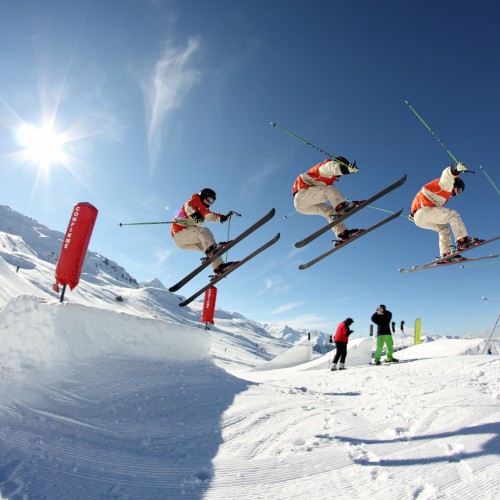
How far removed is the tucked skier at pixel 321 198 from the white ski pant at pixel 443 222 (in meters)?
1.80

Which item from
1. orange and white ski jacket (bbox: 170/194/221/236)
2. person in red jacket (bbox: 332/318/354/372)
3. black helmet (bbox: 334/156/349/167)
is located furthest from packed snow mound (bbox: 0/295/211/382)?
black helmet (bbox: 334/156/349/167)

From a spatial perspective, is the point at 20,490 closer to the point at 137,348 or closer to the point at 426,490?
the point at 426,490

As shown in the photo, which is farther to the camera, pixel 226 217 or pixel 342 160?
pixel 226 217

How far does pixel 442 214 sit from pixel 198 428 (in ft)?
24.5

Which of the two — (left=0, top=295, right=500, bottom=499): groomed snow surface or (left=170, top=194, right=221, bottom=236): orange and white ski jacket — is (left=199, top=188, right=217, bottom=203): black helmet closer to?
(left=170, top=194, right=221, bottom=236): orange and white ski jacket

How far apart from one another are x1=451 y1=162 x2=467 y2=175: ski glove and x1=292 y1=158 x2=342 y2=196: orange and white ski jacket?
8.13 feet

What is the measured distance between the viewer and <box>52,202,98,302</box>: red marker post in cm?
777

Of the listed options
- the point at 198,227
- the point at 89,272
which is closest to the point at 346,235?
the point at 198,227

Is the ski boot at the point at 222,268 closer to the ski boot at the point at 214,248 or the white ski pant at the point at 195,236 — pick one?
the ski boot at the point at 214,248

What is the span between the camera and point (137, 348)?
641cm

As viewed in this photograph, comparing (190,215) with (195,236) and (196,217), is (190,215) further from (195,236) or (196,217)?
(195,236)

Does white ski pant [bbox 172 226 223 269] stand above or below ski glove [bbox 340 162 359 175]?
below

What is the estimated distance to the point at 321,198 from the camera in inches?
306

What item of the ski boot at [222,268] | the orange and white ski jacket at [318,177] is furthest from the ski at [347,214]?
the ski boot at [222,268]
